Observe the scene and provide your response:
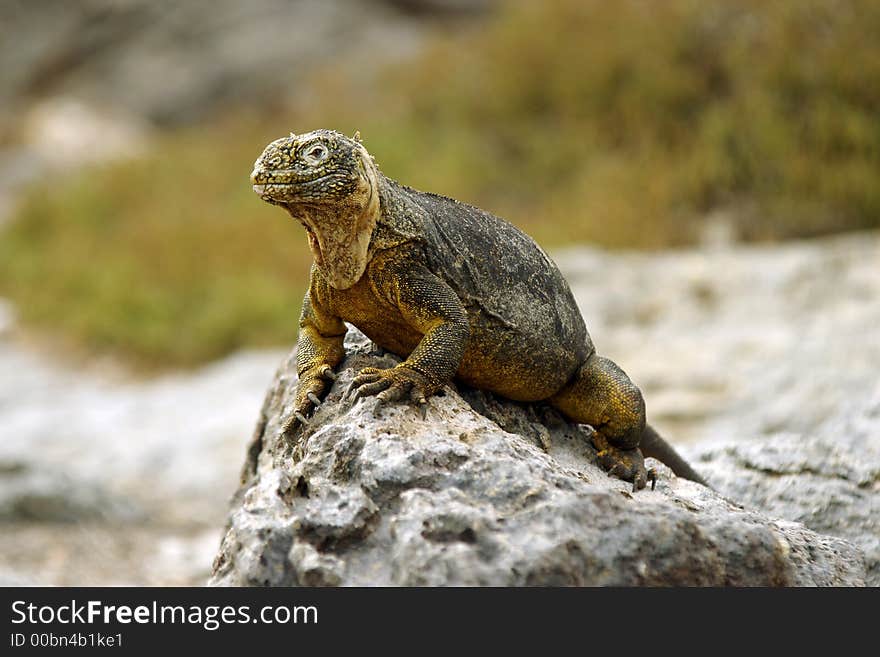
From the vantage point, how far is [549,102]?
1430 cm

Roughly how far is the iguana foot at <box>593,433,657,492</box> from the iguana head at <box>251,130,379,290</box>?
4.07 ft

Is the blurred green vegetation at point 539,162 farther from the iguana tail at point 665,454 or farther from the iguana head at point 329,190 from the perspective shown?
the iguana head at point 329,190

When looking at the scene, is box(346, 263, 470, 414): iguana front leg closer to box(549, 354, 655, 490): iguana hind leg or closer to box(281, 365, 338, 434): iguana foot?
box(281, 365, 338, 434): iguana foot

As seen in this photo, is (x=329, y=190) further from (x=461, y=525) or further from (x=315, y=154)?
(x=461, y=525)

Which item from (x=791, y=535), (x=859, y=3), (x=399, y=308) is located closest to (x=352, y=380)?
(x=399, y=308)

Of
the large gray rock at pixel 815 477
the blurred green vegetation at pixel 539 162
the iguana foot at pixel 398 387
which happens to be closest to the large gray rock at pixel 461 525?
the iguana foot at pixel 398 387

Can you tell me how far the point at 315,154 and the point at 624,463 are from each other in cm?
171

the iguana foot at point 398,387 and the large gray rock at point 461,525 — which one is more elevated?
the iguana foot at point 398,387

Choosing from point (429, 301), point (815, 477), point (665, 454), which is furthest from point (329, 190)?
point (815, 477)

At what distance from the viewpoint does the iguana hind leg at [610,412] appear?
12.5ft

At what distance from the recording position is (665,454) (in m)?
4.19

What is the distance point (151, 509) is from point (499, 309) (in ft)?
16.0

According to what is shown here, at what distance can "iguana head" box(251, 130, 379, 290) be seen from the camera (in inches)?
123

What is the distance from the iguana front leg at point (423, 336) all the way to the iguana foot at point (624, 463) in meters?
0.86
